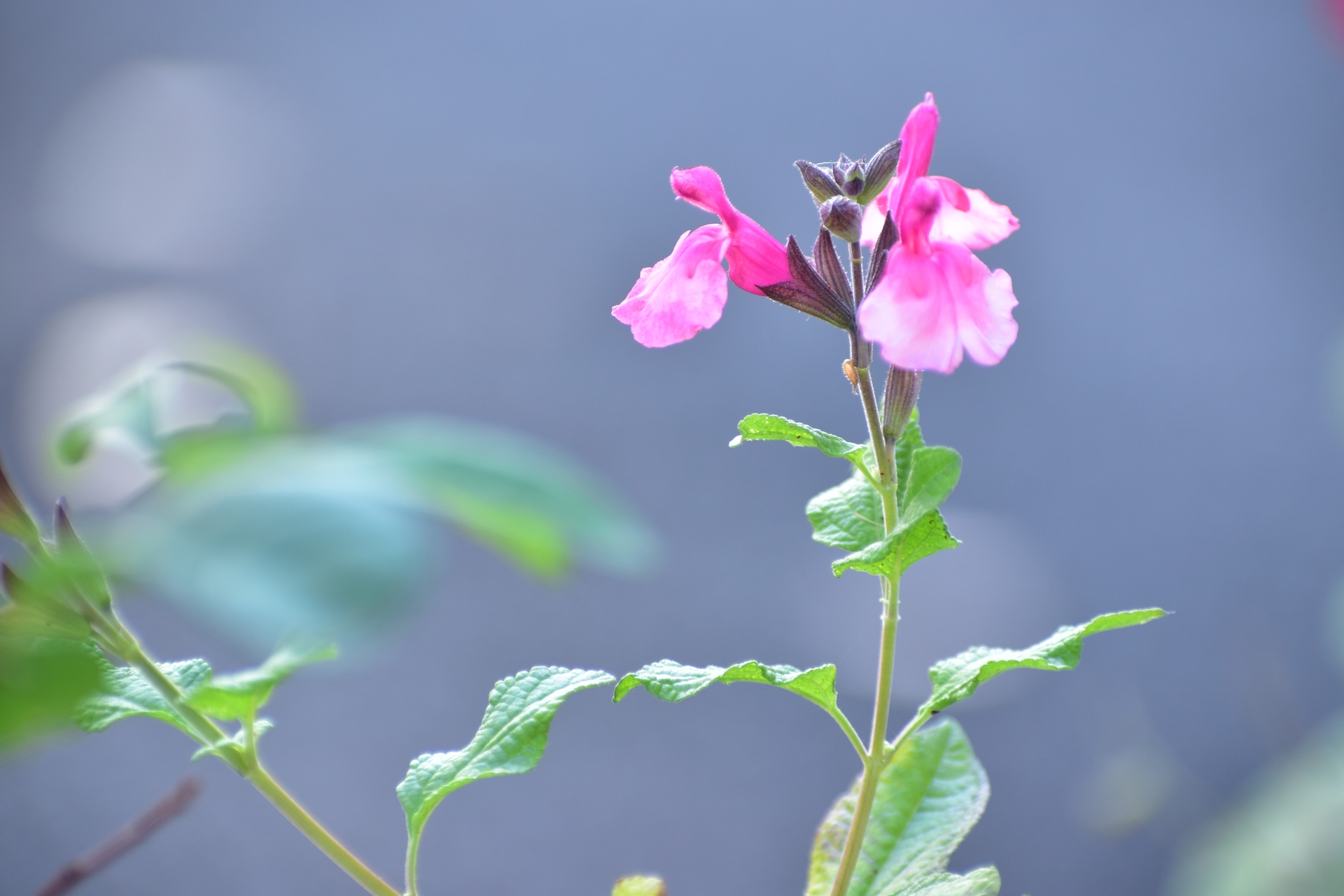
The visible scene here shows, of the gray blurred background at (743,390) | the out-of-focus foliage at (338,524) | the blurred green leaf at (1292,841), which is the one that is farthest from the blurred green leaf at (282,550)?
the gray blurred background at (743,390)

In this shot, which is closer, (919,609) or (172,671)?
(172,671)

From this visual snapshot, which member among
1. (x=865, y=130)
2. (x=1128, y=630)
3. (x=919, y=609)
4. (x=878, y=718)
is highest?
(x=865, y=130)

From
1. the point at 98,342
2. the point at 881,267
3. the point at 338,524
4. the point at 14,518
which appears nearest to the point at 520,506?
the point at 338,524

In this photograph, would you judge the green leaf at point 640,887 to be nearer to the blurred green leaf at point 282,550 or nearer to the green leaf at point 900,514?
the green leaf at point 900,514

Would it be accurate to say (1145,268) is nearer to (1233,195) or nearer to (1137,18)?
(1233,195)

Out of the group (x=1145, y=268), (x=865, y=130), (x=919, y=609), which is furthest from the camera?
(x=1145, y=268)

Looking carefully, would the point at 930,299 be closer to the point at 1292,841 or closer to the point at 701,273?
the point at 701,273

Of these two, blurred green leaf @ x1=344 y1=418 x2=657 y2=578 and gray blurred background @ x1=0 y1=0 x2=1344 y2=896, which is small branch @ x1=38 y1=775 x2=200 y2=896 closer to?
blurred green leaf @ x1=344 y1=418 x2=657 y2=578

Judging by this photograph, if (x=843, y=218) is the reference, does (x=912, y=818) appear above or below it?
below

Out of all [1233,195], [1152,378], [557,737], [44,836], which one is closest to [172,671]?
[557,737]
